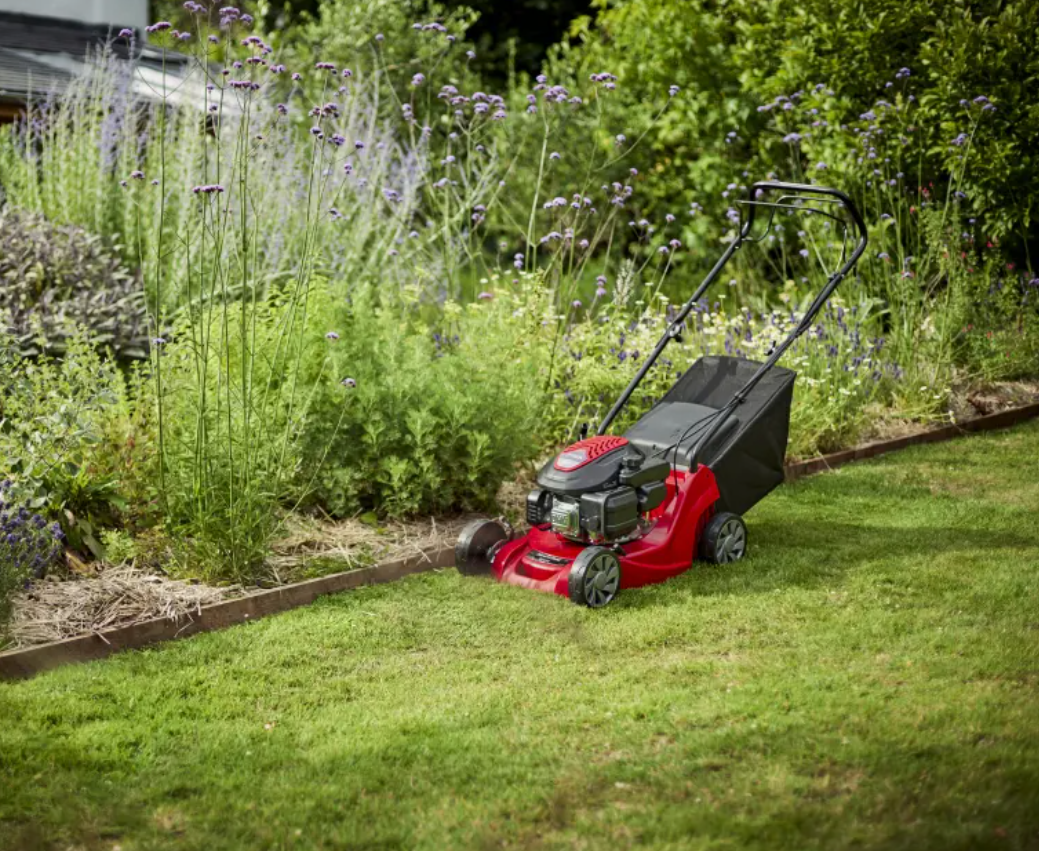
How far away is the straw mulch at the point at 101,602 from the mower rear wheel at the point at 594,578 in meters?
1.26

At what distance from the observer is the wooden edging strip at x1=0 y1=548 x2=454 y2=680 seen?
4375mm

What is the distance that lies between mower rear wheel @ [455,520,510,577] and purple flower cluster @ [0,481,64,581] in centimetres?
151

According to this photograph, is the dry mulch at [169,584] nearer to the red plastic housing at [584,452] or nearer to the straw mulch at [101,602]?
the straw mulch at [101,602]

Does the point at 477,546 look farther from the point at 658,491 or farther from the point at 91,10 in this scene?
the point at 91,10

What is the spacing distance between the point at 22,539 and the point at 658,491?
7.63 ft

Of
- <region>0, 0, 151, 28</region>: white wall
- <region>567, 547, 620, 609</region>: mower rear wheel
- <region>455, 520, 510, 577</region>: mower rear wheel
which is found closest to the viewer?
<region>567, 547, 620, 609</region>: mower rear wheel

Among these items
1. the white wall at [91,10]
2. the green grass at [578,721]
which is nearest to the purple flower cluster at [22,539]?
the green grass at [578,721]

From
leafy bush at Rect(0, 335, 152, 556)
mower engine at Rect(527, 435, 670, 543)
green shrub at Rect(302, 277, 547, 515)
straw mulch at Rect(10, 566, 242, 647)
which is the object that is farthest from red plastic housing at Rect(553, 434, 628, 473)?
leafy bush at Rect(0, 335, 152, 556)

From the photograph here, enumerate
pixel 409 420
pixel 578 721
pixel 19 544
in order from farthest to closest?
pixel 409 420, pixel 19 544, pixel 578 721

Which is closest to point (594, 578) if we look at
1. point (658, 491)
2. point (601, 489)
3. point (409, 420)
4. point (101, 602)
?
point (601, 489)

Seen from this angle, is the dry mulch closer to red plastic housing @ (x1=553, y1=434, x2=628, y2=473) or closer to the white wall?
red plastic housing @ (x1=553, y1=434, x2=628, y2=473)

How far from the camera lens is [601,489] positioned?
4.97 metres

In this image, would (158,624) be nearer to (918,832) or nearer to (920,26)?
(918,832)

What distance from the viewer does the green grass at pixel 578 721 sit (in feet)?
10.8
